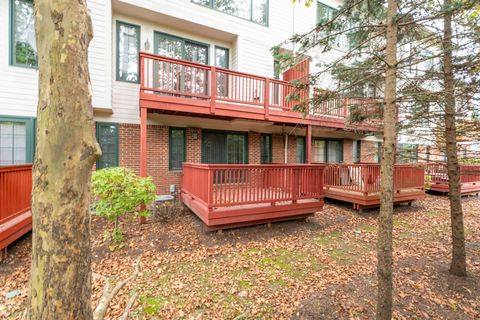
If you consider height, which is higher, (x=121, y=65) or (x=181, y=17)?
(x=181, y=17)

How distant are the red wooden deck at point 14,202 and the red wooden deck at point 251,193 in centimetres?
358

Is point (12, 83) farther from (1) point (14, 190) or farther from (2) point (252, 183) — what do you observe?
(2) point (252, 183)

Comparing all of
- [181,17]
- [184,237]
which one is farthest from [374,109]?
[181,17]

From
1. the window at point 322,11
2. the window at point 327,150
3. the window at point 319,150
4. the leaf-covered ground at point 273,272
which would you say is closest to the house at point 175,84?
the window at point 322,11

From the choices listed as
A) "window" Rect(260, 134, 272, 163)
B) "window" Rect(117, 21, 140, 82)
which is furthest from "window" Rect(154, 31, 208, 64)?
"window" Rect(260, 134, 272, 163)

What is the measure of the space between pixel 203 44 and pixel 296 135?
5.70m

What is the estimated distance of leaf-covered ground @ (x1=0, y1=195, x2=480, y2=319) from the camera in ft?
10.0

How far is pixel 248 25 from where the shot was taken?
355 inches

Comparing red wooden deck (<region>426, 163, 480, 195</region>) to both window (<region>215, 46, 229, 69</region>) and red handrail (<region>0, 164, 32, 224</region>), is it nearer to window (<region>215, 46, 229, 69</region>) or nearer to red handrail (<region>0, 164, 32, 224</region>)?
window (<region>215, 46, 229, 69</region>)

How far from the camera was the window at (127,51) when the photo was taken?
24.0 ft

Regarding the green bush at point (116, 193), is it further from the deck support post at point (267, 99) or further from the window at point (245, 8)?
the window at point (245, 8)

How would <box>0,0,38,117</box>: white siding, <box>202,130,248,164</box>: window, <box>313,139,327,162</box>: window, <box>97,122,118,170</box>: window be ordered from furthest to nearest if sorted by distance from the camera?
1. <box>313,139,327,162</box>: window
2. <box>202,130,248,164</box>: window
3. <box>97,122,118,170</box>: window
4. <box>0,0,38,117</box>: white siding

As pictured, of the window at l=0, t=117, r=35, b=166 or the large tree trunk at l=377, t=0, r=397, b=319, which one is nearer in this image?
the large tree trunk at l=377, t=0, r=397, b=319

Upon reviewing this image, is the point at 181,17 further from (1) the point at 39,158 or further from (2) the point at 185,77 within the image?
(1) the point at 39,158
